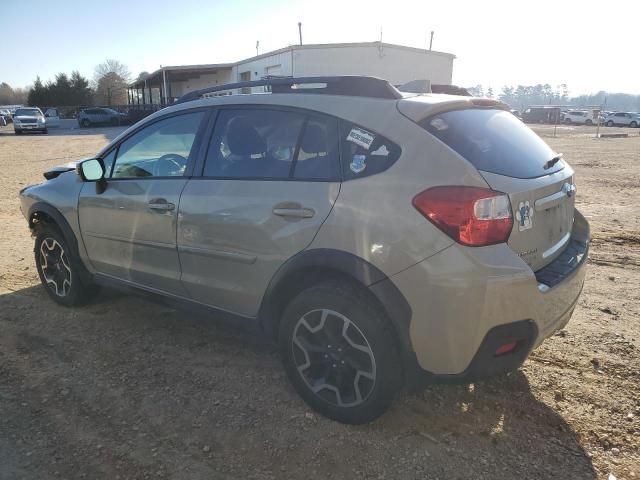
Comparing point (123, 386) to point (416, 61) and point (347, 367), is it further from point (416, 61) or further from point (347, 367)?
point (416, 61)

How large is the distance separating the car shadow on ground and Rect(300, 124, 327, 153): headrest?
4.46 feet

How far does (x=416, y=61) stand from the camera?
24.5 meters

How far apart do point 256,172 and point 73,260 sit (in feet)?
7.13

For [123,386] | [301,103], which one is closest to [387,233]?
[301,103]

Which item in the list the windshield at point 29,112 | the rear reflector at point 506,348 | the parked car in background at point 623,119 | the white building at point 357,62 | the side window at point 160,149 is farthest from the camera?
the parked car in background at point 623,119

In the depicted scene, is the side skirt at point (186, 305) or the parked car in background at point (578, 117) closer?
the side skirt at point (186, 305)

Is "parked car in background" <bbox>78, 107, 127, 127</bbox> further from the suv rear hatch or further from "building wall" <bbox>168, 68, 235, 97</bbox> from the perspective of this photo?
the suv rear hatch

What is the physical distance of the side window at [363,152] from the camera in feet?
8.41

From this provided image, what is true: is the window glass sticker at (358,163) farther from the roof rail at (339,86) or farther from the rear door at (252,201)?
the roof rail at (339,86)

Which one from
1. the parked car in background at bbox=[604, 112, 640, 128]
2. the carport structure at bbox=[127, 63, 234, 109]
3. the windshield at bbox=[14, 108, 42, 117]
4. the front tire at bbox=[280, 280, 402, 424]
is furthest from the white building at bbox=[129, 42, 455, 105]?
the parked car in background at bbox=[604, 112, 640, 128]

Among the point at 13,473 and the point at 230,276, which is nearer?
the point at 13,473

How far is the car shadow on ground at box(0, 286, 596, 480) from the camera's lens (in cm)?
257

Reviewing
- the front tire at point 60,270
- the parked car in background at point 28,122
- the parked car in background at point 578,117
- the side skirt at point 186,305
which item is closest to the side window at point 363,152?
the side skirt at point 186,305

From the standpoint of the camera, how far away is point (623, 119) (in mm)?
47250
